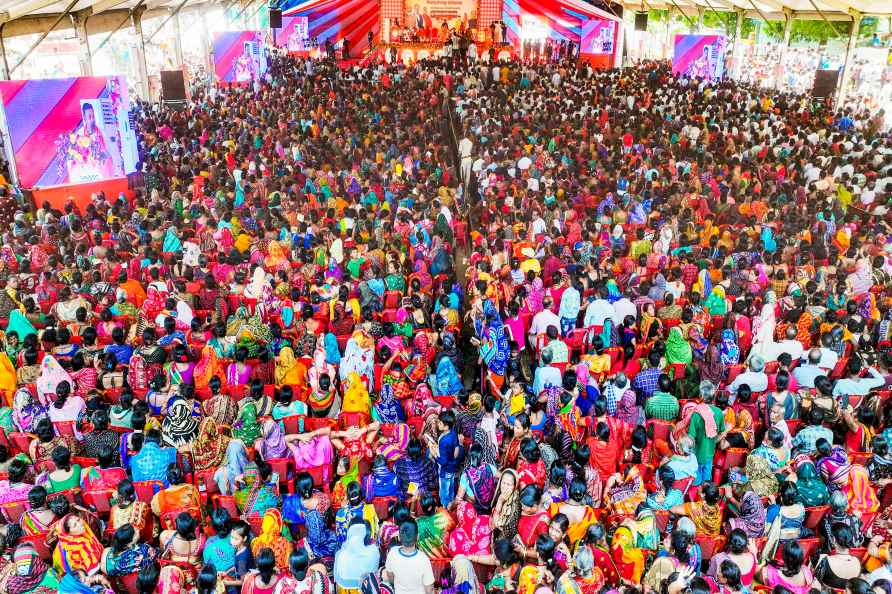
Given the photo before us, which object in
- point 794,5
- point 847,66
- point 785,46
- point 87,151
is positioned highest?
point 794,5

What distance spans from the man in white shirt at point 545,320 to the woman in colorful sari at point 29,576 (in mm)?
3845

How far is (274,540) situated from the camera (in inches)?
133

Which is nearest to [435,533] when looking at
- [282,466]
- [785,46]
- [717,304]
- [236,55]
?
[282,466]

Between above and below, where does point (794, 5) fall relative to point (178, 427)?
above

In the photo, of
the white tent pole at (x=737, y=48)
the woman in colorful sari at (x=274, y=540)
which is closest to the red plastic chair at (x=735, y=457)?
the woman in colorful sari at (x=274, y=540)

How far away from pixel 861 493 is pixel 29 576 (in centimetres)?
433

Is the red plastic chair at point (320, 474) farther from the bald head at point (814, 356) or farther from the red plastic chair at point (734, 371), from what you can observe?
the bald head at point (814, 356)

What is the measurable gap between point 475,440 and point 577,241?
3851 mm

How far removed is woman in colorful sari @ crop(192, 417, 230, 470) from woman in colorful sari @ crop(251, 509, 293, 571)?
0.78m

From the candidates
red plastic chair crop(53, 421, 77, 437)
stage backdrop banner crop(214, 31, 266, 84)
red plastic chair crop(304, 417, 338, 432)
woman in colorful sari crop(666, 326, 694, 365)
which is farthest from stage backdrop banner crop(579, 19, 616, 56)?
red plastic chair crop(53, 421, 77, 437)

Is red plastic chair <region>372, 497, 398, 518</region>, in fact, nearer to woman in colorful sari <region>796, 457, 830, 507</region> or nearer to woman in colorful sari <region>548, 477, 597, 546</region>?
woman in colorful sari <region>548, 477, 597, 546</region>

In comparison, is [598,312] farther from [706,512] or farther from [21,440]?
[21,440]

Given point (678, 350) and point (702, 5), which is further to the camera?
point (702, 5)

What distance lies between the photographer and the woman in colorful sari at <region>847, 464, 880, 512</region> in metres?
3.67
